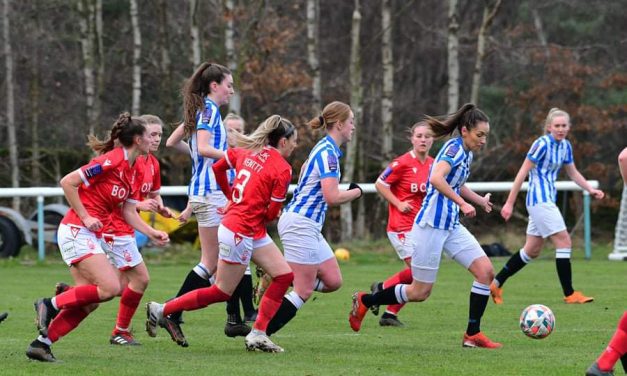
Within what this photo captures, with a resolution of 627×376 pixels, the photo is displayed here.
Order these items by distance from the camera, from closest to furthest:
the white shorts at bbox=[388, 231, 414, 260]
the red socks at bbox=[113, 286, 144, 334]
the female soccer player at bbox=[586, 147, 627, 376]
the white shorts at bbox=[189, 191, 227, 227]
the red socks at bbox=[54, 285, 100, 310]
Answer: the female soccer player at bbox=[586, 147, 627, 376] → the red socks at bbox=[54, 285, 100, 310] → the red socks at bbox=[113, 286, 144, 334] → the white shorts at bbox=[189, 191, 227, 227] → the white shorts at bbox=[388, 231, 414, 260]

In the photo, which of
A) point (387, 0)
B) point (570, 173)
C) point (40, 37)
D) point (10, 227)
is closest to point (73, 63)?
point (40, 37)

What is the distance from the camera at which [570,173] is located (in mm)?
13047

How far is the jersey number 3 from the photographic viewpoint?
8531 millimetres

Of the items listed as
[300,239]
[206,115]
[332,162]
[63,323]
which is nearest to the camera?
[63,323]

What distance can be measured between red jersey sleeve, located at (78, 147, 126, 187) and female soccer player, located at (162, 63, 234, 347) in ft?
4.46

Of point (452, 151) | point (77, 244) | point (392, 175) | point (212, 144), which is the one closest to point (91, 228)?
point (77, 244)

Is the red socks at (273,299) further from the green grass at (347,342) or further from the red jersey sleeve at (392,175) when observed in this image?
the red jersey sleeve at (392,175)

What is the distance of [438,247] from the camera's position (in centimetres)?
909

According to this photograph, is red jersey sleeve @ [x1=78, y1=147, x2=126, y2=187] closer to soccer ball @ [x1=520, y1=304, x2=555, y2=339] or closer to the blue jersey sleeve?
the blue jersey sleeve

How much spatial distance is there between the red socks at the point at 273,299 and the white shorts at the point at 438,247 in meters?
1.04

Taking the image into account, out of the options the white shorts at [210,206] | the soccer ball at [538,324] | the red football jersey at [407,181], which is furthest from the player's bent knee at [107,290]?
the red football jersey at [407,181]

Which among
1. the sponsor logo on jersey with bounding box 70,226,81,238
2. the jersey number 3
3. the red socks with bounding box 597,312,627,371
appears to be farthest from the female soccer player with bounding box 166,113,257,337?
the red socks with bounding box 597,312,627,371

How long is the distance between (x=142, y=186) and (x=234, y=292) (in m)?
1.14

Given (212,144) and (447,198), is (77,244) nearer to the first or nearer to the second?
(212,144)
